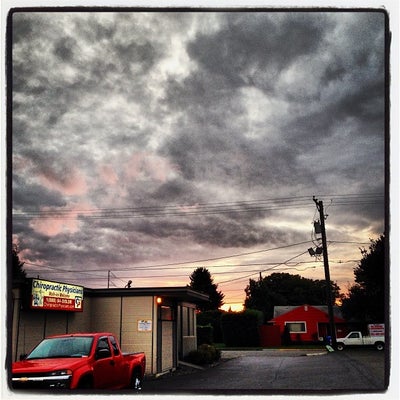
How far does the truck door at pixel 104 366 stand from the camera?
397 inches

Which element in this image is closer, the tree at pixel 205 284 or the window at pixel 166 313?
the window at pixel 166 313

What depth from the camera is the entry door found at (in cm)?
2090

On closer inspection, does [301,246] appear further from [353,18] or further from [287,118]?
[353,18]

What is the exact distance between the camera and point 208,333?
32.2 m

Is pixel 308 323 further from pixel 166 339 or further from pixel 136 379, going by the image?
pixel 136 379

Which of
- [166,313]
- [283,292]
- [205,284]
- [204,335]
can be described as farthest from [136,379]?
[205,284]

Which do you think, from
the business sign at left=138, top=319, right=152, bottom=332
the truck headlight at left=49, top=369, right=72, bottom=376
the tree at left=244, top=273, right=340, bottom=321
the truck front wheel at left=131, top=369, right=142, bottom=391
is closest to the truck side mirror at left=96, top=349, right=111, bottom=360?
the truck headlight at left=49, top=369, right=72, bottom=376

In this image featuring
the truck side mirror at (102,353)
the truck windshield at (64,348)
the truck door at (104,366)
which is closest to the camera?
the truck door at (104,366)

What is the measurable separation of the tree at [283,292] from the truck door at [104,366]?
2633 inches

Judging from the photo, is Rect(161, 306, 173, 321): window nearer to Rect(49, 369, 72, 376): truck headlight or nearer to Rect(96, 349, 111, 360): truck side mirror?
Rect(96, 349, 111, 360): truck side mirror

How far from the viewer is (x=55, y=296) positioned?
17.8 meters

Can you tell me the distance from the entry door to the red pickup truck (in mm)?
8361

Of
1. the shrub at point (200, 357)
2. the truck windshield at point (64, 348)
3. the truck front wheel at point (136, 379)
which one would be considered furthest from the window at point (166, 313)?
the truck windshield at point (64, 348)

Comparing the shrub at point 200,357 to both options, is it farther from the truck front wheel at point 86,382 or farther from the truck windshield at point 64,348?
the truck front wheel at point 86,382
